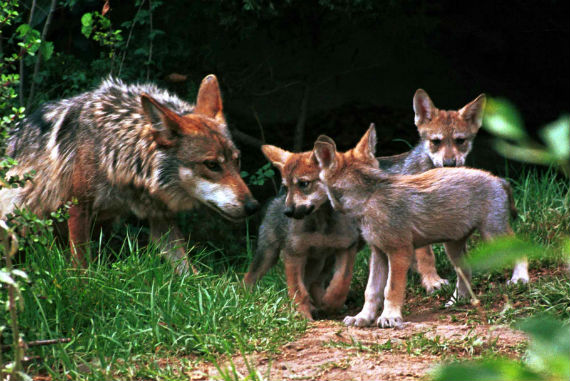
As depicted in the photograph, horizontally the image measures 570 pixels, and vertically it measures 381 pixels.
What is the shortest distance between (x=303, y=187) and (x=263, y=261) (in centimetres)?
83

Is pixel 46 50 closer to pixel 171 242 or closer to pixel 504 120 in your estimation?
pixel 171 242

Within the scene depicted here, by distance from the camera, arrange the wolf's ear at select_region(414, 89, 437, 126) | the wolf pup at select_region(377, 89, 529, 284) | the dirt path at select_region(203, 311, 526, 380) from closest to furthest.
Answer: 1. the dirt path at select_region(203, 311, 526, 380)
2. the wolf pup at select_region(377, 89, 529, 284)
3. the wolf's ear at select_region(414, 89, 437, 126)

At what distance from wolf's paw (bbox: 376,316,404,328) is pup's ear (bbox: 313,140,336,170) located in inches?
43.1

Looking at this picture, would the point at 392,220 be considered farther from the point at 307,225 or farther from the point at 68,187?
the point at 68,187

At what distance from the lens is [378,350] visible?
3695 mm

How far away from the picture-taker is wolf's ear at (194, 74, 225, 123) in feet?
18.6

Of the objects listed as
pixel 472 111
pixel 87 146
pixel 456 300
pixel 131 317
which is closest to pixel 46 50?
pixel 87 146

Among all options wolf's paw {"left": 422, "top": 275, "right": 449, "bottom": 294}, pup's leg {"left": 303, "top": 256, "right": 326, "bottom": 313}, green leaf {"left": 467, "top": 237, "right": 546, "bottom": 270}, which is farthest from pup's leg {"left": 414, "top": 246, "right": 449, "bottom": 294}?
green leaf {"left": 467, "top": 237, "right": 546, "bottom": 270}

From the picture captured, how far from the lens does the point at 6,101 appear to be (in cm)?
383

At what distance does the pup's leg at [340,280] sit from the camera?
5.07 m

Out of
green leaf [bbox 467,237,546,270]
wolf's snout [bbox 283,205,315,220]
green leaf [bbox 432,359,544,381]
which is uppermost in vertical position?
green leaf [bbox 467,237,546,270]

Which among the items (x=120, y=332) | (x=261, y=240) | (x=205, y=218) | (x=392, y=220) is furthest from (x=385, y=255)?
(x=205, y=218)

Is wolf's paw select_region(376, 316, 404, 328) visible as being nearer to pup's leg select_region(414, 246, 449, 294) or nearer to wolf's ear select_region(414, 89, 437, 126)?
pup's leg select_region(414, 246, 449, 294)

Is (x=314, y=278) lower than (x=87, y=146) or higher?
lower
